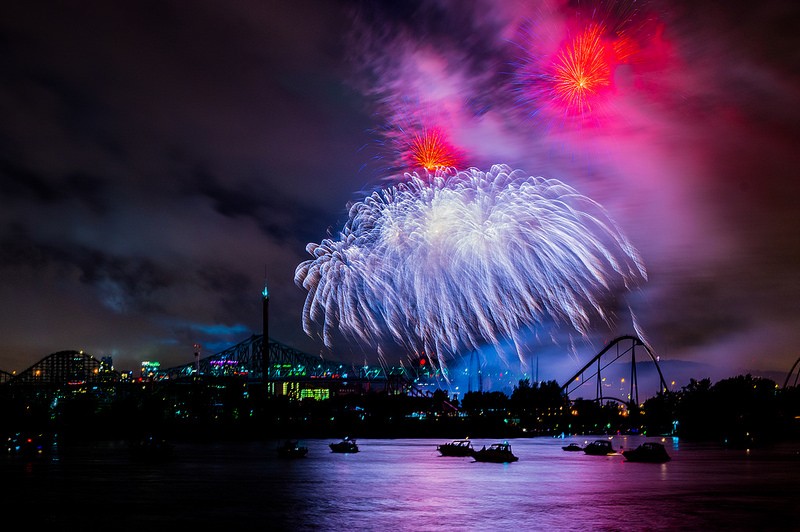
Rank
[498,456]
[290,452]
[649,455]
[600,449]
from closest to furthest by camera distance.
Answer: [649,455] < [498,456] < [290,452] < [600,449]

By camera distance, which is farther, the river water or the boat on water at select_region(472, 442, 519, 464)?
the boat on water at select_region(472, 442, 519, 464)

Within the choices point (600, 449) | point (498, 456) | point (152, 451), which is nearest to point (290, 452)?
point (152, 451)

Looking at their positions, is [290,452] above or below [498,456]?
below

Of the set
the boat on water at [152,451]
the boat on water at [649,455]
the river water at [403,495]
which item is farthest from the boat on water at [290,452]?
the boat on water at [649,455]

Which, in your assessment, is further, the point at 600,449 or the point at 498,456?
the point at 600,449

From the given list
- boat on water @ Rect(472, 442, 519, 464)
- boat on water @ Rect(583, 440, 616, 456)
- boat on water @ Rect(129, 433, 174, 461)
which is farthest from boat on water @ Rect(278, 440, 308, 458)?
boat on water @ Rect(583, 440, 616, 456)

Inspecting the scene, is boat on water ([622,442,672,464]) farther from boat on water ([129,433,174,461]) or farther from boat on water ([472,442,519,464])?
boat on water ([129,433,174,461])

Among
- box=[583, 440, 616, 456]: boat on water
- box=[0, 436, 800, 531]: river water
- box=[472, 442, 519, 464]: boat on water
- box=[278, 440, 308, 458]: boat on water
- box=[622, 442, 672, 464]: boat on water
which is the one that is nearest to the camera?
box=[0, 436, 800, 531]: river water

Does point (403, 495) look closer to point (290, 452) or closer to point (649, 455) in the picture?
point (649, 455)
